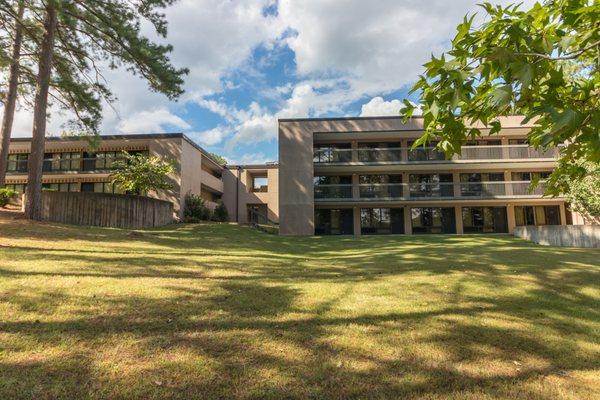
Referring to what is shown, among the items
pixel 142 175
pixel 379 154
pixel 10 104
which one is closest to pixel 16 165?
pixel 10 104

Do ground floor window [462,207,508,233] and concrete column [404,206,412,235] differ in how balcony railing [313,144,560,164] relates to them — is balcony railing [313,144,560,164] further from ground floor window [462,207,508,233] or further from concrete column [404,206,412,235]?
ground floor window [462,207,508,233]

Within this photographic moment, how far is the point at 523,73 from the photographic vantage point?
2.21 meters

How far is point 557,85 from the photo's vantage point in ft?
9.11

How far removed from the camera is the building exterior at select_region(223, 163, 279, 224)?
120 ft

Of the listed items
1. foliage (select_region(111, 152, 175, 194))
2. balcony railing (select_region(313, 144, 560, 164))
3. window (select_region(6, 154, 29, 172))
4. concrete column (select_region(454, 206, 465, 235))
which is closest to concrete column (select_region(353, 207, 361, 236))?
balcony railing (select_region(313, 144, 560, 164))

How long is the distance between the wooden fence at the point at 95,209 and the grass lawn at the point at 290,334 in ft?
36.1

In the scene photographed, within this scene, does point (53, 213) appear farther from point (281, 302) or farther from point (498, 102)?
point (498, 102)

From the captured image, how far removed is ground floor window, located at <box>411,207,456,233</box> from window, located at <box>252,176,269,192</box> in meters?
14.7

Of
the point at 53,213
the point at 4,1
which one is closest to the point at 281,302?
the point at 53,213

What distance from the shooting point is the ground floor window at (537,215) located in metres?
29.0

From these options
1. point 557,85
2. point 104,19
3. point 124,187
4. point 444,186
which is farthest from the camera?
point 444,186

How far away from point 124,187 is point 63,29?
856 centimetres

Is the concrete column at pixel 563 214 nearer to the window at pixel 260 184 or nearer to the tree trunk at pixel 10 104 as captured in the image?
the window at pixel 260 184

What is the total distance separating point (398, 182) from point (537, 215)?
10818mm
